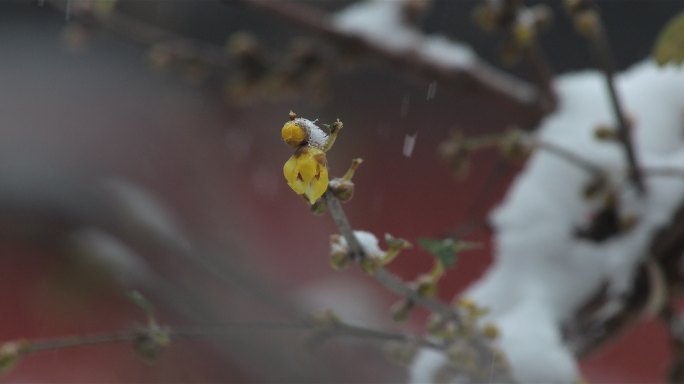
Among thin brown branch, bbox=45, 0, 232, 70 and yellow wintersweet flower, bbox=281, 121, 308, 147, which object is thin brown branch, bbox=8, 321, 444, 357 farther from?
thin brown branch, bbox=45, 0, 232, 70

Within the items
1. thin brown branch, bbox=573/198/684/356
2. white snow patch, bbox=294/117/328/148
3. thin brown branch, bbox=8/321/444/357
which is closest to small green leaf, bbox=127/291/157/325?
thin brown branch, bbox=8/321/444/357

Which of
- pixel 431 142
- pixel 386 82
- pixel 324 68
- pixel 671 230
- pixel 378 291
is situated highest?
pixel 386 82

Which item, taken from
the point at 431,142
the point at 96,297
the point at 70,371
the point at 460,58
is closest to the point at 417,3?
the point at 460,58

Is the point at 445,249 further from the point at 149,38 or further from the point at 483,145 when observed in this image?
the point at 149,38

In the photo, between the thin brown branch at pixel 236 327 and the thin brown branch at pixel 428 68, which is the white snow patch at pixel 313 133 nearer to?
the thin brown branch at pixel 236 327

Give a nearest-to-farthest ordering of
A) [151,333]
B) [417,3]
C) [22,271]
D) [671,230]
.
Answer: [151,333]
[671,230]
[417,3]
[22,271]

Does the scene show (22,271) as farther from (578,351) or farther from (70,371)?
(578,351)
